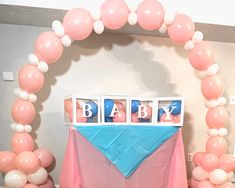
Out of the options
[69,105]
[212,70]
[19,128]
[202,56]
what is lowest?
Answer: [19,128]

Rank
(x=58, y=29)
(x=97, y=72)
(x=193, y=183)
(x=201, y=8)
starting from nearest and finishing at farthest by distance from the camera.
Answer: (x=58, y=29), (x=201, y=8), (x=193, y=183), (x=97, y=72)

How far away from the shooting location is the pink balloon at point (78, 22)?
1951 millimetres

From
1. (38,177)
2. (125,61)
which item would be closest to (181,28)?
(125,61)

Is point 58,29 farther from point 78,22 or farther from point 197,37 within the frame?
point 197,37

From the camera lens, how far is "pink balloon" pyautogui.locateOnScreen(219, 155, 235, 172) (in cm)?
221

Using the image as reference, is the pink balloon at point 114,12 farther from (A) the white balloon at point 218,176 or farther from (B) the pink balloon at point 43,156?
(A) the white balloon at point 218,176

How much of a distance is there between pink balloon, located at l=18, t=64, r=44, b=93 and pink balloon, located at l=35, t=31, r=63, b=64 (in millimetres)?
133

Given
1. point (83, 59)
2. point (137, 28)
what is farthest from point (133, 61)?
point (83, 59)

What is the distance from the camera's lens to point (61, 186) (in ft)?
7.14

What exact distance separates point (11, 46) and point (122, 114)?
141 cm

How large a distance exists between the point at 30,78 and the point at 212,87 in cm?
161

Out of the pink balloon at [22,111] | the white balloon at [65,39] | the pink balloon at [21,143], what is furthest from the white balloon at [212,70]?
the pink balloon at [21,143]

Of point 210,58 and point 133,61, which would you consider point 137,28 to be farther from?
point 210,58

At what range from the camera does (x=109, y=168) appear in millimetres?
2094
